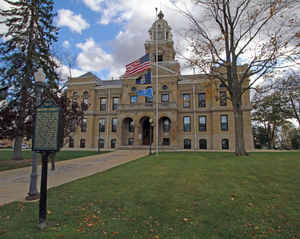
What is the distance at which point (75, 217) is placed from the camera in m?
4.48

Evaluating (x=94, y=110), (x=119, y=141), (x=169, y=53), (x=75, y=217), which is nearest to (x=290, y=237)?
(x=75, y=217)

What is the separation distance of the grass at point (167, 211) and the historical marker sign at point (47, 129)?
5.24 ft

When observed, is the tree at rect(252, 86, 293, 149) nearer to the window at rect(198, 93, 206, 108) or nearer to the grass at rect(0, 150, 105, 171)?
the window at rect(198, 93, 206, 108)

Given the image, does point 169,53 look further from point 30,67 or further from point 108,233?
point 108,233

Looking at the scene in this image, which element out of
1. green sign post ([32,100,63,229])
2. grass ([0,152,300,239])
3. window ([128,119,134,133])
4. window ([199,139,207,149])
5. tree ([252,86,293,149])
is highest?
tree ([252,86,293,149])

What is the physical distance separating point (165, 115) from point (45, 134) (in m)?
27.4

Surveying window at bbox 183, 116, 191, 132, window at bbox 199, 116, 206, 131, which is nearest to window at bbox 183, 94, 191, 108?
window at bbox 183, 116, 191, 132

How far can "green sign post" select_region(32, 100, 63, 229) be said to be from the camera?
14.2 feet

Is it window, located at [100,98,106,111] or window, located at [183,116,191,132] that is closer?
window, located at [183,116,191,132]

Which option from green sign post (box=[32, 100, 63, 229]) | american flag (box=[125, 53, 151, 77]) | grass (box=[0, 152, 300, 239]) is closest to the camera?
grass (box=[0, 152, 300, 239])

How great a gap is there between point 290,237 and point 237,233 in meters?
0.88

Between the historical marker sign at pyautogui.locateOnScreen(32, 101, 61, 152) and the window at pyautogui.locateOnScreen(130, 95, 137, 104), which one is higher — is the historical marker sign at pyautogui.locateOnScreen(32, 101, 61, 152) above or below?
below

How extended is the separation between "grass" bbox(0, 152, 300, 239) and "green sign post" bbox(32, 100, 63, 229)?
0.87 meters

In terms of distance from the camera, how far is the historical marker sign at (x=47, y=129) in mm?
4352
